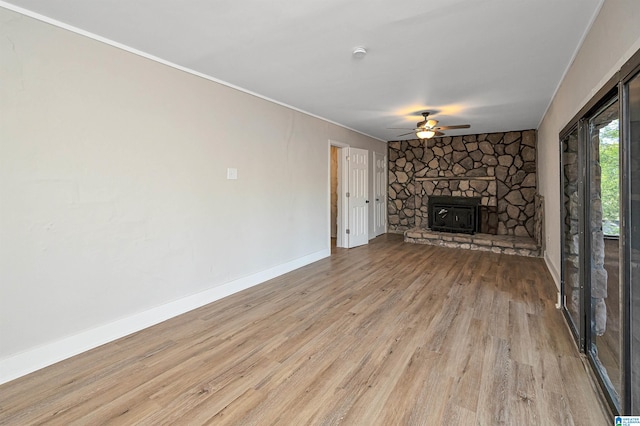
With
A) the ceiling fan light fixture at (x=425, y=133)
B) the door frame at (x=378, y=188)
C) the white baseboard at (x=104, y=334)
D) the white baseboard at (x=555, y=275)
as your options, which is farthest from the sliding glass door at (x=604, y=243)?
the door frame at (x=378, y=188)

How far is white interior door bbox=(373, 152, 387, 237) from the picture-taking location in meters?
7.14

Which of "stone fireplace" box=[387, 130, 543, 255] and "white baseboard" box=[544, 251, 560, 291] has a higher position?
"stone fireplace" box=[387, 130, 543, 255]

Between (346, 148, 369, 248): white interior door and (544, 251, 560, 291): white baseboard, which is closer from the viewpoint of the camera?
(544, 251, 560, 291): white baseboard

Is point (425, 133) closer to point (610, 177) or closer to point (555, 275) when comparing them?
point (555, 275)

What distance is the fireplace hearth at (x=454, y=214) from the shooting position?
6195 millimetres

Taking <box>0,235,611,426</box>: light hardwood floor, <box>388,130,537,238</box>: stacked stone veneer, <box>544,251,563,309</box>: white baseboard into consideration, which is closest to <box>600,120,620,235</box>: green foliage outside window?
<box>0,235,611,426</box>: light hardwood floor

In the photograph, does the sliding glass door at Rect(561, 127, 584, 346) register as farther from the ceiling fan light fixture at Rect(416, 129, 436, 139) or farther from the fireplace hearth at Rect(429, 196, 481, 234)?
the fireplace hearth at Rect(429, 196, 481, 234)

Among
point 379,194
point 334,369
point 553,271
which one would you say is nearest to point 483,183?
point 379,194

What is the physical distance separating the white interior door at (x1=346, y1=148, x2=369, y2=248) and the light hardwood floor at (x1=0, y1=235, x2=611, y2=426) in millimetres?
2652

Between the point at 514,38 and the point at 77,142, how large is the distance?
3413 mm

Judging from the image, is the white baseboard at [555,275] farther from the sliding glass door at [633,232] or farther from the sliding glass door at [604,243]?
the sliding glass door at [633,232]

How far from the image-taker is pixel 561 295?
2.96 meters

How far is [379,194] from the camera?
731 cm

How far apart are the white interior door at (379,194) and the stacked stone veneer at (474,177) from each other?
0.83 feet
